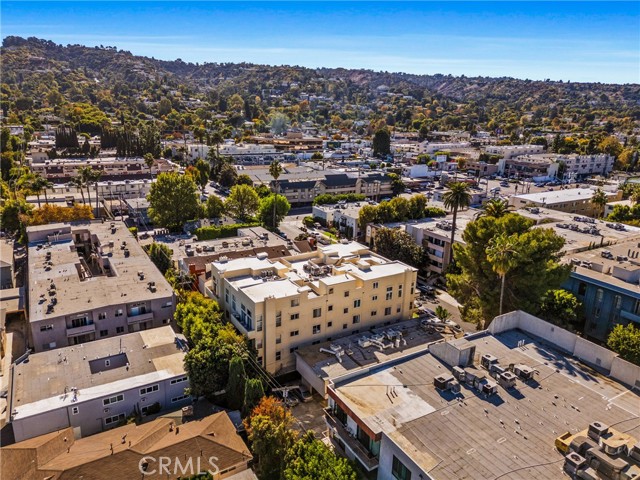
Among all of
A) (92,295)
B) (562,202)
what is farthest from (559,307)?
(562,202)

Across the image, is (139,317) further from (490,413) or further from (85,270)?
(490,413)

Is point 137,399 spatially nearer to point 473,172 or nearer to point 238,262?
point 238,262

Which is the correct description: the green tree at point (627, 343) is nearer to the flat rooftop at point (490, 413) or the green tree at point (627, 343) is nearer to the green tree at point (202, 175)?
the flat rooftop at point (490, 413)

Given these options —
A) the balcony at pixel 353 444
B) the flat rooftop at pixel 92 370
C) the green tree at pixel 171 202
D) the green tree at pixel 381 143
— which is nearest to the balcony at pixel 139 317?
the flat rooftop at pixel 92 370

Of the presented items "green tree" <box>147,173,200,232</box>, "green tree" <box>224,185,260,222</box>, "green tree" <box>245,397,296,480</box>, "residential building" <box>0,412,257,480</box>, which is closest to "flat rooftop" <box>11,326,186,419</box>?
"residential building" <box>0,412,257,480</box>

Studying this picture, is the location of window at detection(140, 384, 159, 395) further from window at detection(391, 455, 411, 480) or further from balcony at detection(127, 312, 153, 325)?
window at detection(391, 455, 411, 480)

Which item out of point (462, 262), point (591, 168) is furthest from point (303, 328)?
point (591, 168)

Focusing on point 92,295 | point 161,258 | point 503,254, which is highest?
point 503,254
